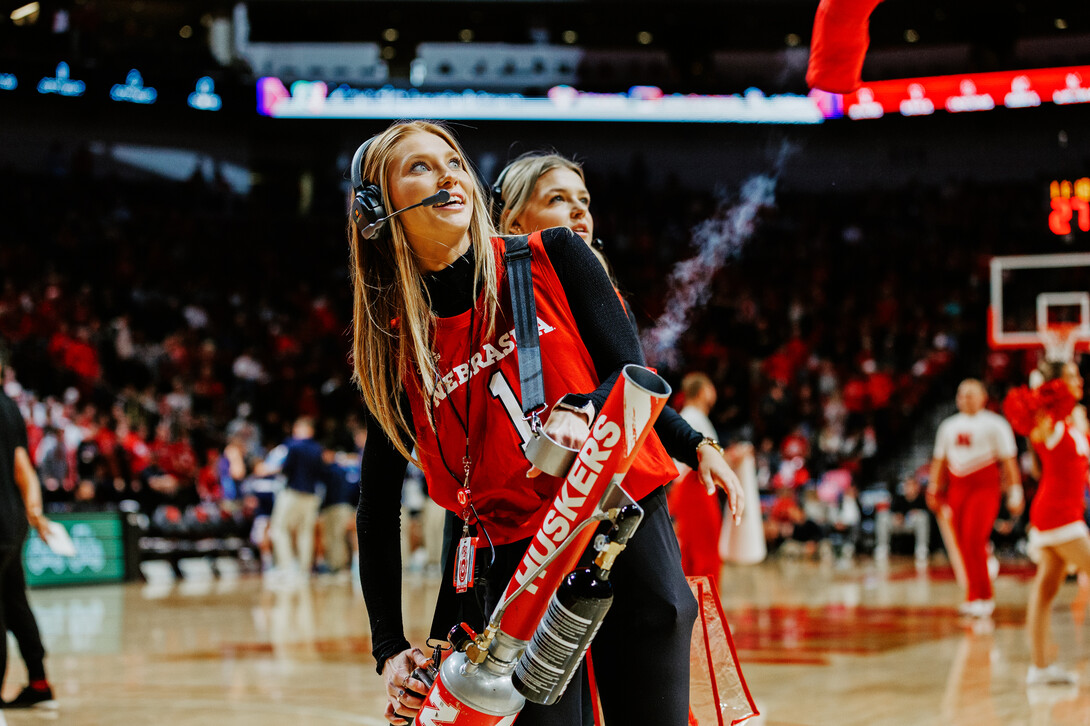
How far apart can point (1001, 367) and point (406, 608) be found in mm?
12923

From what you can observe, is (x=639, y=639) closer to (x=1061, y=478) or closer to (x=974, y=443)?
(x=1061, y=478)

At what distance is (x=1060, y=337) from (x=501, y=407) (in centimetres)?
1473

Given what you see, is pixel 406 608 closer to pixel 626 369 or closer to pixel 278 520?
pixel 278 520

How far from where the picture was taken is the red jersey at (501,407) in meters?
2.02

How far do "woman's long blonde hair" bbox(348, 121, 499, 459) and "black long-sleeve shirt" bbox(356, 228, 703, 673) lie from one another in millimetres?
46

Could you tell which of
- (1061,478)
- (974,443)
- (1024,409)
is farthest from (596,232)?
(1061,478)

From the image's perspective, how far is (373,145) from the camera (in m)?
2.23

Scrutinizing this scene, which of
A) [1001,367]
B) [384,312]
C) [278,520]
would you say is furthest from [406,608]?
[1001,367]

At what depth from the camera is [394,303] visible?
85.9 inches

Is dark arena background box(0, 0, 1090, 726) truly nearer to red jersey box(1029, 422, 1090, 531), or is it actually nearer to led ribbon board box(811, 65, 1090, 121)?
led ribbon board box(811, 65, 1090, 121)

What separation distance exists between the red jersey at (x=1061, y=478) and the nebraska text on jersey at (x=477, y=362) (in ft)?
17.8

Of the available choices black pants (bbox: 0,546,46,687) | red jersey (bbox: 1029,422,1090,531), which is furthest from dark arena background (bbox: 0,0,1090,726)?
black pants (bbox: 0,546,46,687)

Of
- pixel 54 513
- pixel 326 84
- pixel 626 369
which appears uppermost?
pixel 326 84

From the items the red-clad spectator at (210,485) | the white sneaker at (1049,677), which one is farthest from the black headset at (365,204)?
the red-clad spectator at (210,485)
